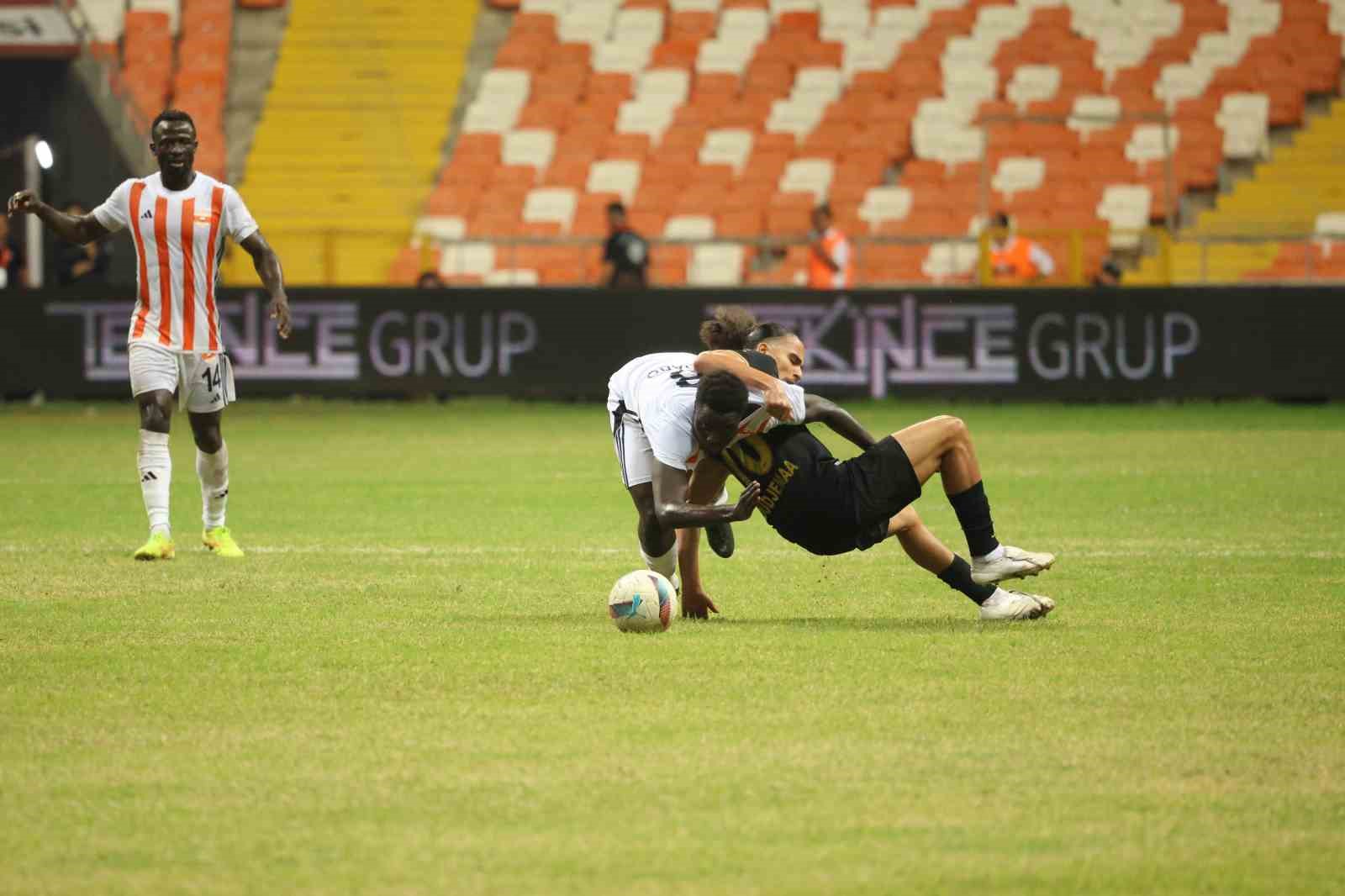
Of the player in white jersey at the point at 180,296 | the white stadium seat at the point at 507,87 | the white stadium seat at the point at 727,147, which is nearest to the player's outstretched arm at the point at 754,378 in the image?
the player in white jersey at the point at 180,296

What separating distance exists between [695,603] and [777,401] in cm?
124

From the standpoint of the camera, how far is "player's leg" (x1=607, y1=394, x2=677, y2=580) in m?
9.03

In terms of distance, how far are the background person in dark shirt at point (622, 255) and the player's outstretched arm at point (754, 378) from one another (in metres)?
17.2

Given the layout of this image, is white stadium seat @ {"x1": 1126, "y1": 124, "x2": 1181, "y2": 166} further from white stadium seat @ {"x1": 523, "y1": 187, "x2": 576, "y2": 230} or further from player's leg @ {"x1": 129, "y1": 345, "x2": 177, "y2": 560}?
player's leg @ {"x1": 129, "y1": 345, "x2": 177, "y2": 560}

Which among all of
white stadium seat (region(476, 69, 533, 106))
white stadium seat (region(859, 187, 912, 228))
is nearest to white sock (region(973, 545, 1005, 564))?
white stadium seat (region(859, 187, 912, 228))

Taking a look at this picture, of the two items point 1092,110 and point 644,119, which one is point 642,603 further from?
point 644,119

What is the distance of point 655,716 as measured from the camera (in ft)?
21.8

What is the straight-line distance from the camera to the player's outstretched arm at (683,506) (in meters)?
8.10

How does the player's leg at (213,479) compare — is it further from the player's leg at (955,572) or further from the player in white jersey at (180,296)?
the player's leg at (955,572)

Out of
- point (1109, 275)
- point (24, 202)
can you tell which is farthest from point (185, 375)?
point (1109, 275)

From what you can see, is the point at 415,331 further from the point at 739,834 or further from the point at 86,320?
the point at 739,834

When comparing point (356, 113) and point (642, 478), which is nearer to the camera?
point (642, 478)

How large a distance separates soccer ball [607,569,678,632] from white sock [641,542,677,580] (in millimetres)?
564

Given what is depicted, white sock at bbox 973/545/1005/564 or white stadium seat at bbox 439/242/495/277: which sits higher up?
white stadium seat at bbox 439/242/495/277
